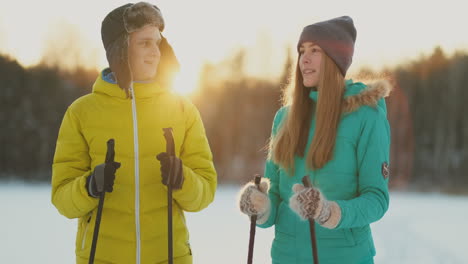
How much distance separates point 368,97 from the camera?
265cm

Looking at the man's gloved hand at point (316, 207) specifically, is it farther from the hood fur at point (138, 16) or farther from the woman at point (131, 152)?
the hood fur at point (138, 16)

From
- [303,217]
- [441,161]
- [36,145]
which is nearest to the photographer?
[303,217]

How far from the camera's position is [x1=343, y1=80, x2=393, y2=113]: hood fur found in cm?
264

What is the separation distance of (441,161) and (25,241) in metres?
22.1

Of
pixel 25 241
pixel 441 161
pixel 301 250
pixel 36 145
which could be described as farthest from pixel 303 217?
pixel 441 161

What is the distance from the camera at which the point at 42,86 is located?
1009 inches

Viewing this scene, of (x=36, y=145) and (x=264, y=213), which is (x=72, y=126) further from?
(x=36, y=145)

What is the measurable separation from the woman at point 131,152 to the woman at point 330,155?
1.24 ft

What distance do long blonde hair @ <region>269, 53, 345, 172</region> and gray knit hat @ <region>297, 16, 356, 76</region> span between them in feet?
0.12

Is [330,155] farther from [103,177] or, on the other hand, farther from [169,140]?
[103,177]

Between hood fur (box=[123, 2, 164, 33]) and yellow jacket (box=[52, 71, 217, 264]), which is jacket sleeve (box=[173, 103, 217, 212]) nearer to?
yellow jacket (box=[52, 71, 217, 264])

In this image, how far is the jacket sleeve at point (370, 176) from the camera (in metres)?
2.42

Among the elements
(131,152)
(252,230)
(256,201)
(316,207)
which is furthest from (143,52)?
(316,207)

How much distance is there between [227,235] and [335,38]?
797 cm
